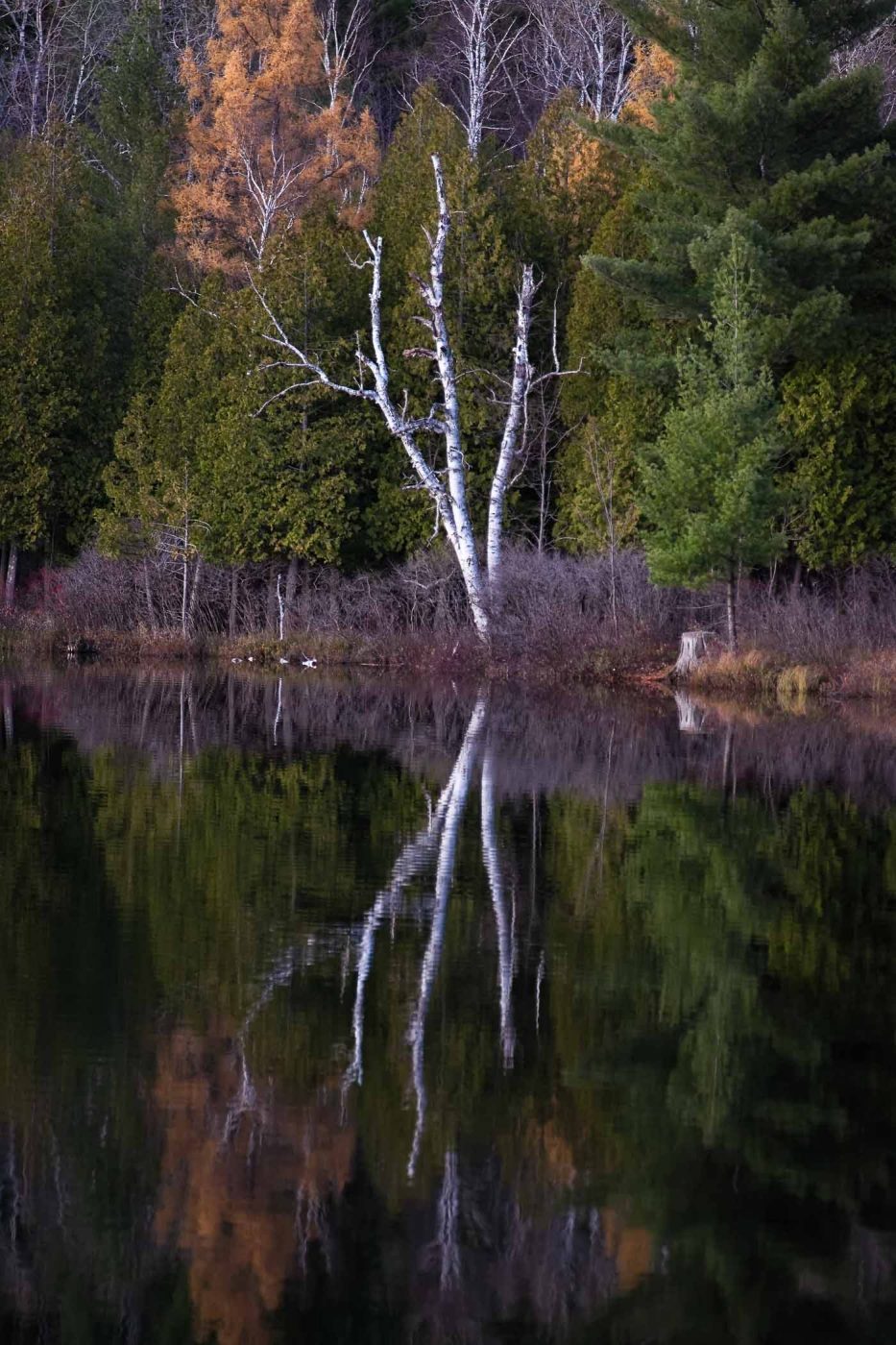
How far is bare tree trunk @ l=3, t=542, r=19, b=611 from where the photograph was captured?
44219mm

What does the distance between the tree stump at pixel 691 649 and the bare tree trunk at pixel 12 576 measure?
63.8 ft

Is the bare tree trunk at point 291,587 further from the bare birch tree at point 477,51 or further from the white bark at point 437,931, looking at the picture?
the white bark at point 437,931

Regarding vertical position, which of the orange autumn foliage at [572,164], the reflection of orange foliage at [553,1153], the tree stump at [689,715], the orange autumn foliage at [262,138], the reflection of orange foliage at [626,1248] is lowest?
the reflection of orange foliage at [626,1248]

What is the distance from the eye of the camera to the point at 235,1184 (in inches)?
218

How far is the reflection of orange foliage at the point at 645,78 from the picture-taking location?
144 ft

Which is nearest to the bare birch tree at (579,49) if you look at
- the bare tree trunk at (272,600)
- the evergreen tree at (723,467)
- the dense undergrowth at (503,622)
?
the bare tree trunk at (272,600)

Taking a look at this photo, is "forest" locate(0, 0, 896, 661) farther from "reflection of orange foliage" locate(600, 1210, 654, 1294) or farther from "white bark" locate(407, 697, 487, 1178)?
"reflection of orange foliage" locate(600, 1210, 654, 1294)

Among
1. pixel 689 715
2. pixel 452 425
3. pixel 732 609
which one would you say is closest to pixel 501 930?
pixel 689 715

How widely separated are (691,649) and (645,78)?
2289 cm

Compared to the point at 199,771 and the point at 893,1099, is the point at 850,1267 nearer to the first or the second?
the point at 893,1099

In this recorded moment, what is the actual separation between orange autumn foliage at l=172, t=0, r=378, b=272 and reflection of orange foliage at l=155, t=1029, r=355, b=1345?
4394 cm

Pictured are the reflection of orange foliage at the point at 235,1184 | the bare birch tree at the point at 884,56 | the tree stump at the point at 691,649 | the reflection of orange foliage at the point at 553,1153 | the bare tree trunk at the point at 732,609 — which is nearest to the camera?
the reflection of orange foliage at the point at 235,1184

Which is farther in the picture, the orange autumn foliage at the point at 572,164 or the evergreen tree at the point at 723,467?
the orange autumn foliage at the point at 572,164

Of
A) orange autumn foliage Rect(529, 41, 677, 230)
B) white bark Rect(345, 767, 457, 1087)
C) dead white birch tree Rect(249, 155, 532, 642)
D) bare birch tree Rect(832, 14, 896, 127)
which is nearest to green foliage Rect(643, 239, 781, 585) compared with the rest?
dead white birch tree Rect(249, 155, 532, 642)
